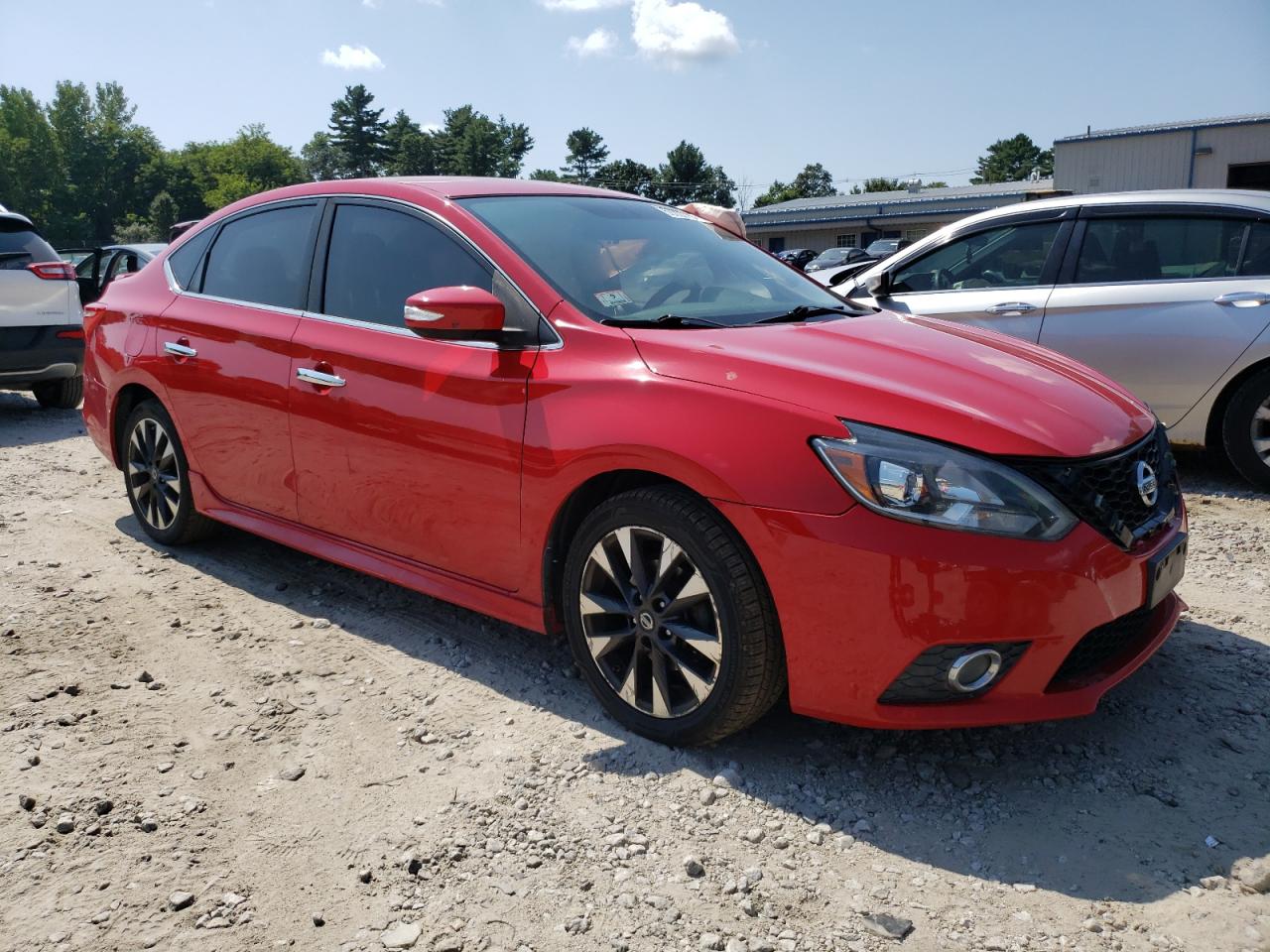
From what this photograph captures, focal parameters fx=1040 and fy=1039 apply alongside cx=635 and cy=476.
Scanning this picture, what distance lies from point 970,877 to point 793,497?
1.00m

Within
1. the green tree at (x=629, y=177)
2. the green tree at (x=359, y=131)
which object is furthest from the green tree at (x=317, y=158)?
the green tree at (x=629, y=177)

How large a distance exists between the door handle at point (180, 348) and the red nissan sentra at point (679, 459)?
4cm

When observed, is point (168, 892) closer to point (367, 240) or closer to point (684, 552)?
point (684, 552)

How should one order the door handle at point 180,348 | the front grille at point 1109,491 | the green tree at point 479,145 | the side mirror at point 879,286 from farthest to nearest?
the green tree at point 479,145
the side mirror at point 879,286
the door handle at point 180,348
the front grille at point 1109,491

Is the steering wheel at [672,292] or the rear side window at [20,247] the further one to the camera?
the rear side window at [20,247]

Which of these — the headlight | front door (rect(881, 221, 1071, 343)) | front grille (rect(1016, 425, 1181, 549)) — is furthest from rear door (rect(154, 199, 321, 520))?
front door (rect(881, 221, 1071, 343))

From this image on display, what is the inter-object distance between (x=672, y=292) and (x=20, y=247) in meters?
7.89

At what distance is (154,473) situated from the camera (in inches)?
197

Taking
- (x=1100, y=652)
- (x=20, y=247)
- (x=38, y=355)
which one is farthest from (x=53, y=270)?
(x=1100, y=652)

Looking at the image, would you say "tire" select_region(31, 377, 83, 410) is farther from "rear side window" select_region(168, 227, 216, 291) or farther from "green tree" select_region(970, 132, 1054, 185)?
"green tree" select_region(970, 132, 1054, 185)

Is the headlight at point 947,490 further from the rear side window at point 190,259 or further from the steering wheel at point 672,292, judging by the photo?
the rear side window at point 190,259

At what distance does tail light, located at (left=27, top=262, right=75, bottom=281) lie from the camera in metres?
9.05

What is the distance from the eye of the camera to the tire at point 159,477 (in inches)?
190

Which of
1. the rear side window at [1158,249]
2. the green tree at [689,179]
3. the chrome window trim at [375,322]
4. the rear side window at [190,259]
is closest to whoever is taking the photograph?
the chrome window trim at [375,322]
